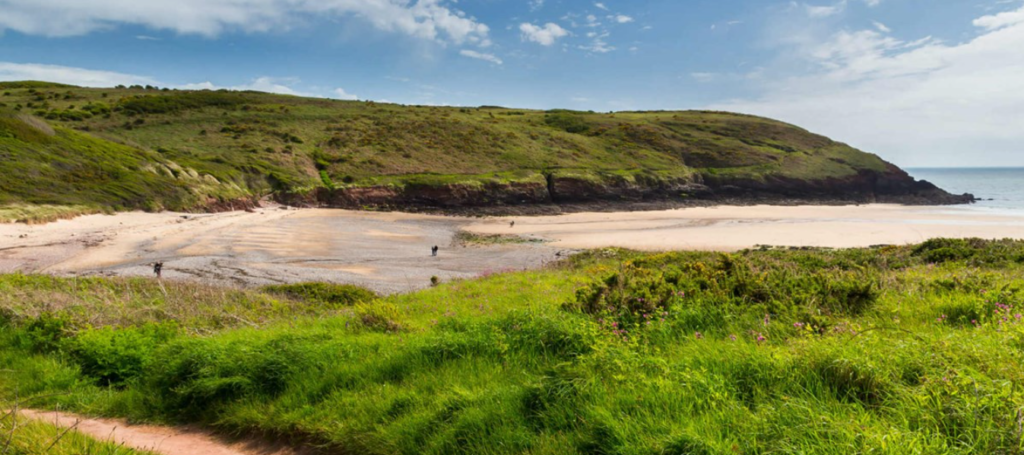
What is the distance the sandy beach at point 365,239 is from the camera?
20.8 metres

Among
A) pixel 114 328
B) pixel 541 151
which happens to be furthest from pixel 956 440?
pixel 541 151

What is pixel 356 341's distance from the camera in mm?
6504

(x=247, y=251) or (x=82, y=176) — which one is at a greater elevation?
(x=82, y=176)

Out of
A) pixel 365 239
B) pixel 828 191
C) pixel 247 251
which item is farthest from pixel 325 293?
pixel 828 191

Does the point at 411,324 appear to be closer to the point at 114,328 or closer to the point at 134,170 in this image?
the point at 114,328

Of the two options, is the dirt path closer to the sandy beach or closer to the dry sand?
the sandy beach

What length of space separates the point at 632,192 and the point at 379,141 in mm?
35175

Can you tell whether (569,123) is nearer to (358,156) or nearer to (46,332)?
(358,156)

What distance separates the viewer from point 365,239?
3328 centimetres

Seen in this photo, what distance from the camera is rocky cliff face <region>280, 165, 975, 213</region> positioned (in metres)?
55.1

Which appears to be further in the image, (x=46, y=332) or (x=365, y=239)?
(x=365, y=239)

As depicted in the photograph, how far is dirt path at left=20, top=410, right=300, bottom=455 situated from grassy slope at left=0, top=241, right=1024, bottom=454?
21 centimetres

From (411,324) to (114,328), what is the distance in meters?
4.43

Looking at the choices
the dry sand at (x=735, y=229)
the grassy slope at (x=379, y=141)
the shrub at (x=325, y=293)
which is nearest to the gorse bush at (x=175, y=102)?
the grassy slope at (x=379, y=141)
